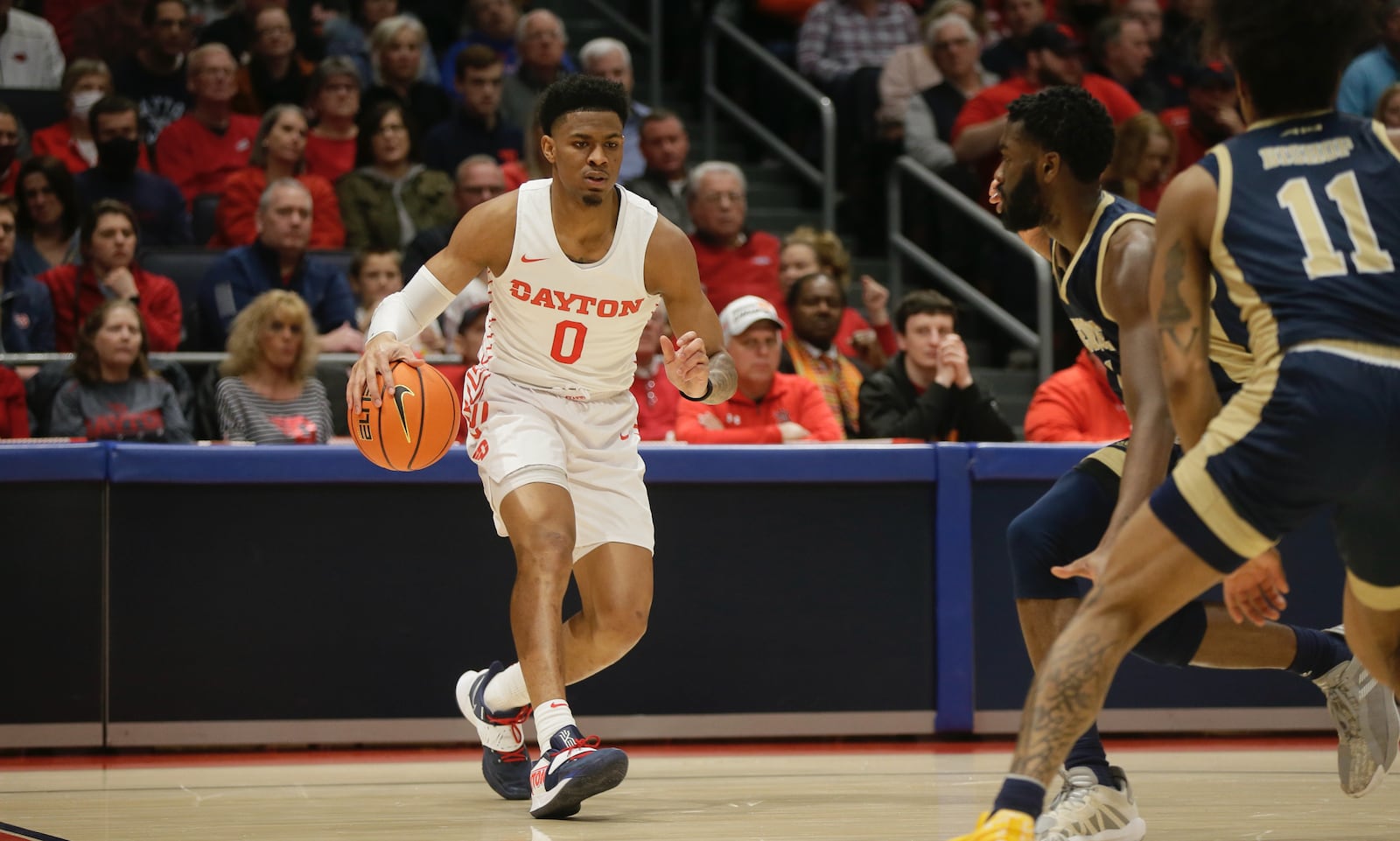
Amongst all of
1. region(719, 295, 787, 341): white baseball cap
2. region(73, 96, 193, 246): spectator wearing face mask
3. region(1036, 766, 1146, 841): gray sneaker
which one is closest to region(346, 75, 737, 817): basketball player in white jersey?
region(1036, 766, 1146, 841): gray sneaker

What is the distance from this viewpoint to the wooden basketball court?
429 cm

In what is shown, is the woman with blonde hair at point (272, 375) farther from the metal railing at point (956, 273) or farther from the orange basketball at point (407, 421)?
the metal railing at point (956, 273)

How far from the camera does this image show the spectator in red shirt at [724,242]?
8.69 metres

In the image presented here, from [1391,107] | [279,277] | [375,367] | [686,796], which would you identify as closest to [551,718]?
[686,796]

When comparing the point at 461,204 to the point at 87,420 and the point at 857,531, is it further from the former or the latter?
the point at 857,531

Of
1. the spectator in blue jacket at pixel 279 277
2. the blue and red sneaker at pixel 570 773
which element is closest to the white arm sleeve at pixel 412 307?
the blue and red sneaker at pixel 570 773

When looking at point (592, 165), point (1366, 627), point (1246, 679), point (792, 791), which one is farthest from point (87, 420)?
point (1366, 627)

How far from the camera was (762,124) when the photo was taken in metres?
11.2

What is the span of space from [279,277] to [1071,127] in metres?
4.98

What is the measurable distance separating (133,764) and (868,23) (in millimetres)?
6914

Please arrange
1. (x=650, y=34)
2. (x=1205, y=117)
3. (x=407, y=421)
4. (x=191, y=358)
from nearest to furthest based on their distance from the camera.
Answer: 1. (x=407, y=421)
2. (x=191, y=358)
3. (x=1205, y=117)
4. (x=650, y=34)

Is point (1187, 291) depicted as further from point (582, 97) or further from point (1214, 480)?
point (582, 97)

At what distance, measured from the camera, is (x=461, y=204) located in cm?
871

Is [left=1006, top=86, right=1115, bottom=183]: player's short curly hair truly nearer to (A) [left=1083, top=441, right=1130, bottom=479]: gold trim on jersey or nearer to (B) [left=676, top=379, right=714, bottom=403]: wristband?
(A) [left=1083, top=441, right=1130, bottom=479]: gold trim on jersey
